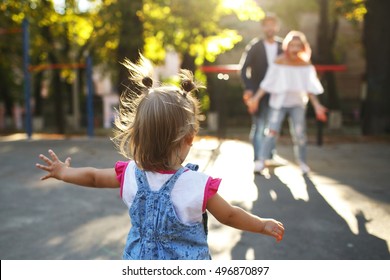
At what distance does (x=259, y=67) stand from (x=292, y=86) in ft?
2.04

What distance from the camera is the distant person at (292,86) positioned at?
5963mm

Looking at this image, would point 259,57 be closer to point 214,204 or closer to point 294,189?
point 294,189

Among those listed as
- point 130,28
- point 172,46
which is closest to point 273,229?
point 130,28

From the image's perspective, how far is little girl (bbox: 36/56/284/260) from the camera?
1897 millimetres

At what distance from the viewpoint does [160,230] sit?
191 cm

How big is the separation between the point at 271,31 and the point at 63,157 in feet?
13.1

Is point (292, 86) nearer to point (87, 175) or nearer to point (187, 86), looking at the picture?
point (187, 86)

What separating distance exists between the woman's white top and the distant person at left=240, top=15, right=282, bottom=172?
288mm

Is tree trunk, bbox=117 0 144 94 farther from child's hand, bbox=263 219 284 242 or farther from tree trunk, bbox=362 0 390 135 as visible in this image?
child's hand, bbox=263 219 284 242

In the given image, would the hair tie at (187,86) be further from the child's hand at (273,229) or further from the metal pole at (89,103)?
the metal pole at (89,103)

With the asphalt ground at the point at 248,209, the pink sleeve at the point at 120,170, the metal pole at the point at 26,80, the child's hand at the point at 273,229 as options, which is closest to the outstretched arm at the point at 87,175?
the pink sleeve at the point at 120,170

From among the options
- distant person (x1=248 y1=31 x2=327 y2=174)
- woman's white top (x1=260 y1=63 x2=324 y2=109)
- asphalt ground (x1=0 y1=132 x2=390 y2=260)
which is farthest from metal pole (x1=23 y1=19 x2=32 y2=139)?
woman's white top (x1=260 y1=63 x2=324 y2=109)

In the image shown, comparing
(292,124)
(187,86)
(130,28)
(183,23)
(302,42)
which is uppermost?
(183,23)

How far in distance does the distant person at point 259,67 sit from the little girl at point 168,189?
172 inches
